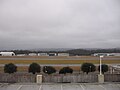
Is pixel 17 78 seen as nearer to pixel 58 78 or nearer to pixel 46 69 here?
pixel 58 78

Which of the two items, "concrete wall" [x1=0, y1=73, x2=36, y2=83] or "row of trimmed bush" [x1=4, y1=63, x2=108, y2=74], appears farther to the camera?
"row of trimmed bush" [x1=4, y1=63, x2=108, y2=74]

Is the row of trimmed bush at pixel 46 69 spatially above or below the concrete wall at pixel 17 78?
above

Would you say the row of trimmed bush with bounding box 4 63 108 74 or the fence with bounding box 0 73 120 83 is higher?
the row of trimmed bush with bounding box 4 63 108 74

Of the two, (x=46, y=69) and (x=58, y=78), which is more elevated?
(x=46, y=69)

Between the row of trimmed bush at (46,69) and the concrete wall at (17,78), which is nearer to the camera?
the concrete wall at (17,78)

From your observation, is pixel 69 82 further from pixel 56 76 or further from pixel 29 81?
pixel 29 81

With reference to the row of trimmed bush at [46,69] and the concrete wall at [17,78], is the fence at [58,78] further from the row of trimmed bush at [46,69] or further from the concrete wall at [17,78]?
the row of trimmed bush at [46,69]

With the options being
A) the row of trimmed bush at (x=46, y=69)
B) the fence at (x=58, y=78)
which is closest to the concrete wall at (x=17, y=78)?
the fence at (x=58, y=78)

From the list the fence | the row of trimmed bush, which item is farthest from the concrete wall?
the row of trimmed bush

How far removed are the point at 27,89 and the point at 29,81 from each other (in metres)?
4.81

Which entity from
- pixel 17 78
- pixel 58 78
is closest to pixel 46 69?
pixel 58 78

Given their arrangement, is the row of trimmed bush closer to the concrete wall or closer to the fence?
the fence

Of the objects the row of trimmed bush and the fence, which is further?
the row of trimmed bush

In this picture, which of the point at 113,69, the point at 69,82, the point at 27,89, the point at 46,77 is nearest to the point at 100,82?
the point at 69,82
